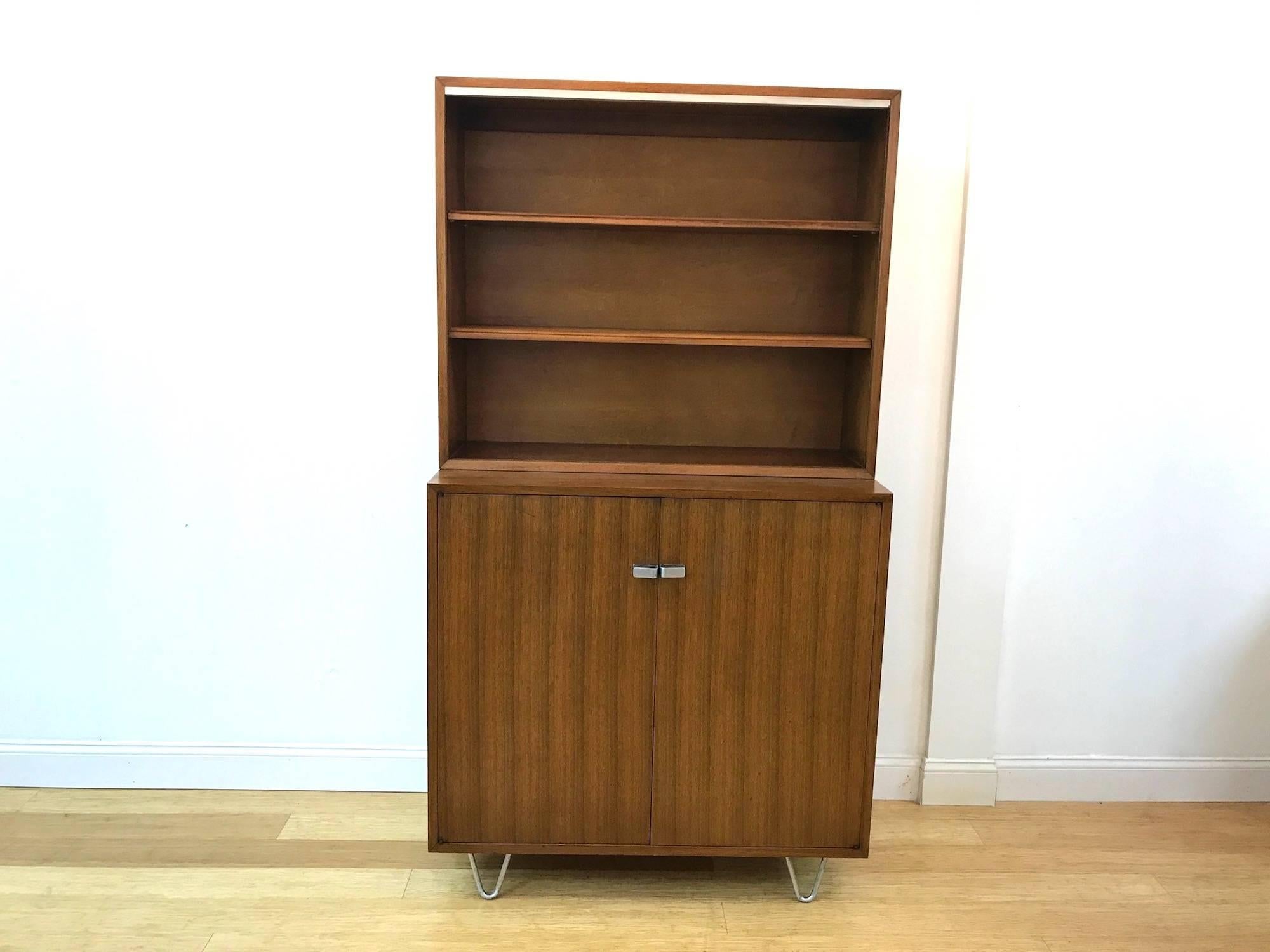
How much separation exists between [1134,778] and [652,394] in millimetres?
1754

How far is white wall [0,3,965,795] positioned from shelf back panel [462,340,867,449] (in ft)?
0.62

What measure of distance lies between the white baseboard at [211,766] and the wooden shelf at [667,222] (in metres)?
1.46

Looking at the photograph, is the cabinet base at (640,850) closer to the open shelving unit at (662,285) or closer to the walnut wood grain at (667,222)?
the open shelving unit at (662,285)

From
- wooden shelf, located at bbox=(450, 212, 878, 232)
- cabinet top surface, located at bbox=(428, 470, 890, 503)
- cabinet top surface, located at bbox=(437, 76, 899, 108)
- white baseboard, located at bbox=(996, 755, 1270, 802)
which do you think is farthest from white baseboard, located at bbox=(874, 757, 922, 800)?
cabinet top surface, located at bbox=(437, 76, 899, 108)

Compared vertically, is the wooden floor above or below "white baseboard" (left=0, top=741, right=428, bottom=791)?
below

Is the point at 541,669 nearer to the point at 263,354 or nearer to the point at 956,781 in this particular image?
the point at 263,354

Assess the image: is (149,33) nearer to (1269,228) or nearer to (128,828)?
(128,828)

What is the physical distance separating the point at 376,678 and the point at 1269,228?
266 cm

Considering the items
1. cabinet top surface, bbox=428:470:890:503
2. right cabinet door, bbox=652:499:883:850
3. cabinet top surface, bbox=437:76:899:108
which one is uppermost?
cabinet top surface, bbox=437:76:899:108

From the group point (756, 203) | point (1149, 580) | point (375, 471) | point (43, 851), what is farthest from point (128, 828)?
point (1149, 580)

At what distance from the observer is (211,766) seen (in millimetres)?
2697

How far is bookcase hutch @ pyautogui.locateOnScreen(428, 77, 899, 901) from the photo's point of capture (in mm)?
2127

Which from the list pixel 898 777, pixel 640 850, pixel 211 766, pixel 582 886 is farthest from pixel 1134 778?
pixel 211 766

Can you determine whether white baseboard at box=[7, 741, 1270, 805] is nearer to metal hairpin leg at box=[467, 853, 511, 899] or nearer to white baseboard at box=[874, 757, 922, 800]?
white baseboard at box=[874, 757, 922, 800]
